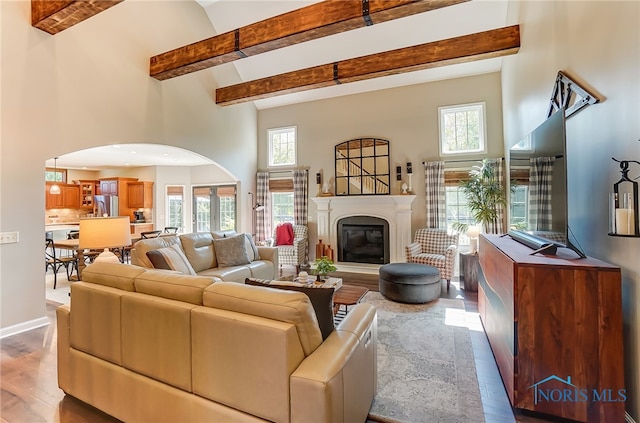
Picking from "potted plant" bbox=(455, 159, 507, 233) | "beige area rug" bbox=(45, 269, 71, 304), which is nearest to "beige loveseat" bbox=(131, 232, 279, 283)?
"beige area rug" bbox=(45, 269, 71, 304)

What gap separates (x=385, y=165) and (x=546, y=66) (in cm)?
331

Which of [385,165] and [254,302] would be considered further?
[385,165]

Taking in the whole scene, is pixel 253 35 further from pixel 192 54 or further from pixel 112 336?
pixel 112 336

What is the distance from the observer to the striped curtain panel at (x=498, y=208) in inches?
213

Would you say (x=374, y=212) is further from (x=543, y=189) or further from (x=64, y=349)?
(x=64, y=349)

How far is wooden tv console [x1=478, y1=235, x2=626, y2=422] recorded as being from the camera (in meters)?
1.76

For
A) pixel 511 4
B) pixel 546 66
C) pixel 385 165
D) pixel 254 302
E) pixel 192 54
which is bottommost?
pixel 254 302

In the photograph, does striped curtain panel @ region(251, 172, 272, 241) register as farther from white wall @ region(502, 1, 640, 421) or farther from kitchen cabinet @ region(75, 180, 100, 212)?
kitchen cabinet @ region(75, 180, 100, 212)

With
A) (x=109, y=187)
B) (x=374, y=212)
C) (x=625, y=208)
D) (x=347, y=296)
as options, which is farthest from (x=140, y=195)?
(x=625, y=208)

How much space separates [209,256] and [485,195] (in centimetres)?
459

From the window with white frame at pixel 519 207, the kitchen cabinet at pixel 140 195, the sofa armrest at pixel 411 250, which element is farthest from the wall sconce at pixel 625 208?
the kitchen cabinet at pixel 140 195

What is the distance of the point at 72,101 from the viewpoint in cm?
382

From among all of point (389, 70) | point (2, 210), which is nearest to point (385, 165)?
point (389, 70)

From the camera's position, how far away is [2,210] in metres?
3.21
